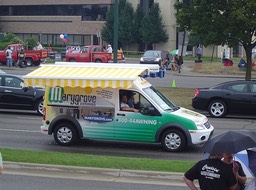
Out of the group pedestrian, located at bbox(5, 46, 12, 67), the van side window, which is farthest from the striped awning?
pedestrian, located at bbox(5, 46, 12, 67)

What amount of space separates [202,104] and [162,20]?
51853 mm

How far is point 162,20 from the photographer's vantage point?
72.4 m

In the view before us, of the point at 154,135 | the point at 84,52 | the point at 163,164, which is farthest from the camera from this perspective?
the point at 84,52

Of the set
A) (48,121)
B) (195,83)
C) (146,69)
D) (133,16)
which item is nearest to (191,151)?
(146,69)

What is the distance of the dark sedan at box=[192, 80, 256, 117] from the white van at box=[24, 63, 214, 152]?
6.86 m

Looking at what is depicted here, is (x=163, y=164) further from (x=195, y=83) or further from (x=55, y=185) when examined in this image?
(x=195, y=83)

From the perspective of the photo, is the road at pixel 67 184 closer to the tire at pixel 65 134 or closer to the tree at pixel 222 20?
the tire at pixel 65 134

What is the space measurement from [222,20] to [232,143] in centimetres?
2020

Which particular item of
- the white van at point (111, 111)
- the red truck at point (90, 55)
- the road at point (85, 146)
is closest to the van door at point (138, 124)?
the white van at point (111, 111)

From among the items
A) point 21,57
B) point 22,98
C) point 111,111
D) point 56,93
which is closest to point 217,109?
point 22,98

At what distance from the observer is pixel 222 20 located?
2542cm

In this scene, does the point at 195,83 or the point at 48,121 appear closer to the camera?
the point at 48,121

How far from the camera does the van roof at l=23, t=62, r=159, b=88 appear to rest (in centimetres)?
1352

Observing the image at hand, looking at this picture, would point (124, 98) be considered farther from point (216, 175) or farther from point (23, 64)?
point (23, 64)
